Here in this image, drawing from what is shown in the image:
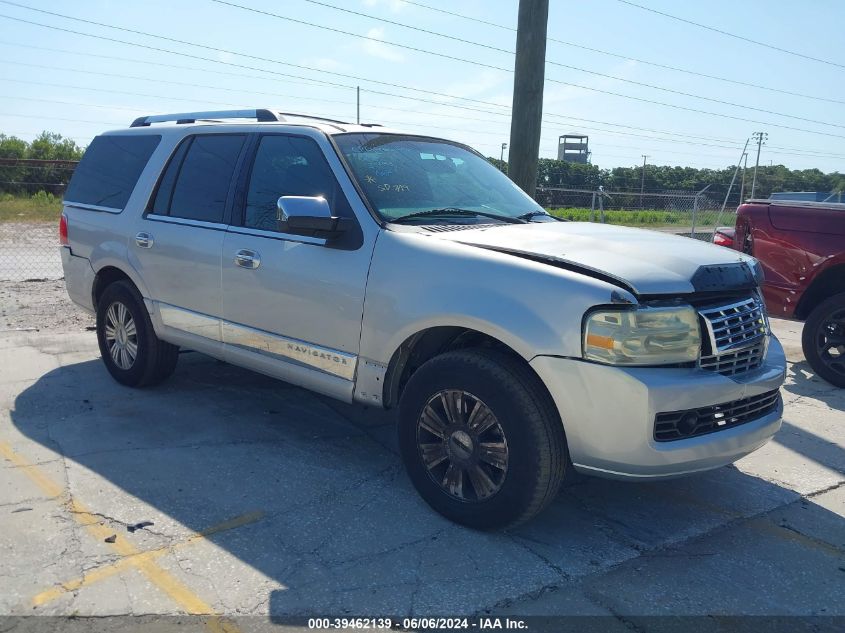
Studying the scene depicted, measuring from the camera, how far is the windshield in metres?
4.26

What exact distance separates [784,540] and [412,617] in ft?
6.55

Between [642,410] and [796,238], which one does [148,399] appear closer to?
[642,410]

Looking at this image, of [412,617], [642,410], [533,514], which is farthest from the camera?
[533,514]

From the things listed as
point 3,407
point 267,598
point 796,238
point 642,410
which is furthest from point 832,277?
point 3,407

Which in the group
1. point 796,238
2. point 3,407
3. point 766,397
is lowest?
point 3,407

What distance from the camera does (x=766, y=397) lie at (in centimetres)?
374

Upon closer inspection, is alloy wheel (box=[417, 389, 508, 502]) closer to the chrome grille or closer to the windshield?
the chrome grille

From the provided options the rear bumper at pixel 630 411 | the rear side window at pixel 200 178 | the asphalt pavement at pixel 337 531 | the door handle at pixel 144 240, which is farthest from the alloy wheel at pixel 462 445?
the door handle at pixel 144 240

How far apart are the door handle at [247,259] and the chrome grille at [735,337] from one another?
99.0 inches

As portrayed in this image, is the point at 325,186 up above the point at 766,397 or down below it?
above

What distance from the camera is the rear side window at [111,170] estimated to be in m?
5.63

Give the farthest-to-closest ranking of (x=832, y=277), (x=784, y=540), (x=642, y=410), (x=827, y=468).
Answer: (x=832, y=277) → (x=827, y=468) → (x=784, y=540) → (x=642, y=410)

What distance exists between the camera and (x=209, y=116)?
5.68m

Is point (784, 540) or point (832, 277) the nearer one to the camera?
point (784, 540)
